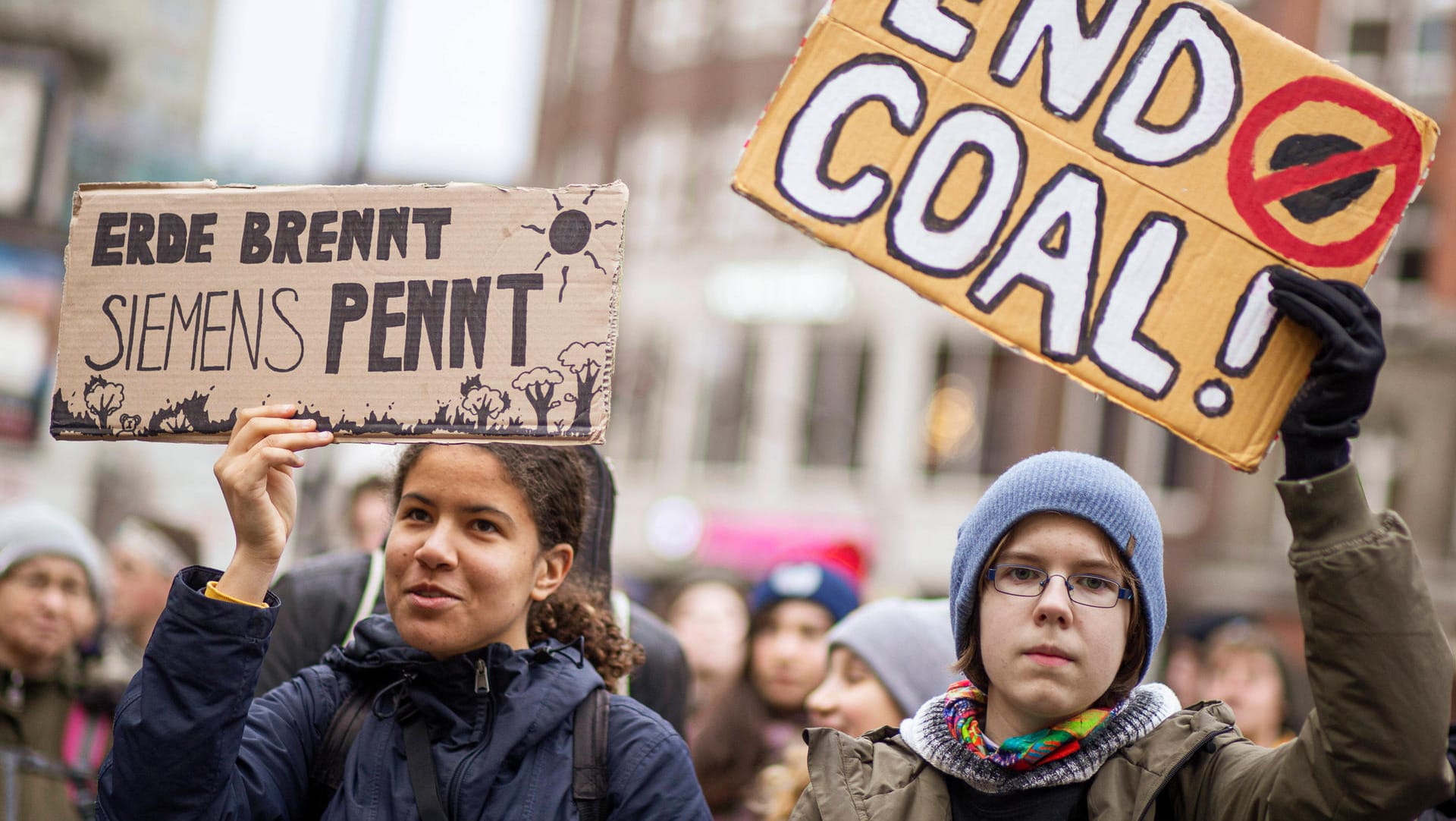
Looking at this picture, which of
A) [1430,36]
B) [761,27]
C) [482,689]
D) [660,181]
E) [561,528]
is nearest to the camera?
[482,689]

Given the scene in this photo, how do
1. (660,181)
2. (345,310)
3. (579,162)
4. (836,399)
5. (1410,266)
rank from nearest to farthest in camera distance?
(345,310), (1410,266), (836,399), (660,181), (579,162)

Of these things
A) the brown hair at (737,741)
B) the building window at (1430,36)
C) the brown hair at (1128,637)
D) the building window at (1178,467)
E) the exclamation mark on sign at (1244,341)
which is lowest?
the brown hair at (737,741)

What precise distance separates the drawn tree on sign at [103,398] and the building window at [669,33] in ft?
86.0

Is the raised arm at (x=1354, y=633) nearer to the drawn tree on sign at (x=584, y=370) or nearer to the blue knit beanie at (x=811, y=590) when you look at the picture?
the drawn tree on sign at (x=584, y=370)

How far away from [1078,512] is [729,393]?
24.1 metres

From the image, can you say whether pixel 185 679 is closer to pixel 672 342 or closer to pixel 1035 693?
pixel 1035 693

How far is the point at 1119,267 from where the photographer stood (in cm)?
243

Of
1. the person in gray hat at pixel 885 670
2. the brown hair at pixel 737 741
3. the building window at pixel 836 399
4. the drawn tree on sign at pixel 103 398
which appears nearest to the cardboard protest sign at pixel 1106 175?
the drawn tree on sign at pixel 103 398

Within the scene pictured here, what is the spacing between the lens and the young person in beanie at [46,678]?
13.2 ft

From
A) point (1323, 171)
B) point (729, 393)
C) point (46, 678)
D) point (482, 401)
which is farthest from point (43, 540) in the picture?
point (729, 393)

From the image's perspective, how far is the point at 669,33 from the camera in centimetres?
2880

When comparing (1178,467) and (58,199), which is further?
(1178,467)

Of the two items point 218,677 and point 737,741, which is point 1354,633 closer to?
point 218,677

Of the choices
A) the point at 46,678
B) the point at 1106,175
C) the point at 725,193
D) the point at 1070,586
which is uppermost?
the point at 725,193
